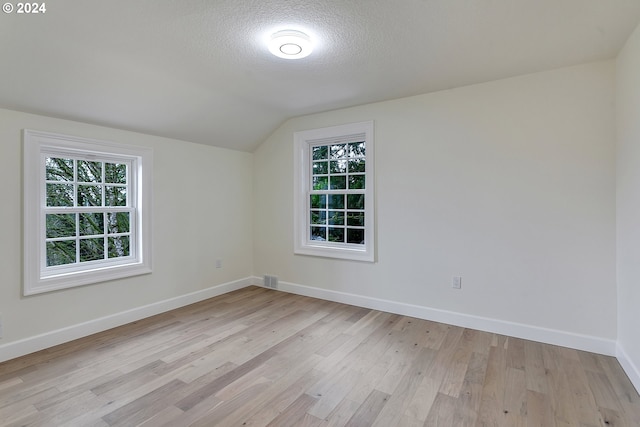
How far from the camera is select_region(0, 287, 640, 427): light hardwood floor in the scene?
73.2 inches

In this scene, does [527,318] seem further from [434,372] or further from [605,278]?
[434,372]

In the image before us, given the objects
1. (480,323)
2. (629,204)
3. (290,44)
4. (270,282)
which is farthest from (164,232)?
(629,204)

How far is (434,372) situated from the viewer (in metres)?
2.34

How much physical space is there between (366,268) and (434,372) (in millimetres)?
1564

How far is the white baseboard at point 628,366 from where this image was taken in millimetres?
2113

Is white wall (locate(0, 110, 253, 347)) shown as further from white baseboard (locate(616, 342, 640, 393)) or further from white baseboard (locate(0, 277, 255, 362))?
white baseboard (locate(616, 342, 640, 393))

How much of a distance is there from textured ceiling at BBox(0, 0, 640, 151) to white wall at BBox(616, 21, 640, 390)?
245mm

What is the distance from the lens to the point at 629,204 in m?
2.28

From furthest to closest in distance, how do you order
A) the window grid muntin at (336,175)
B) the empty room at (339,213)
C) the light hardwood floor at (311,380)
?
the window grid muntin at (336,175)
the empty room at (339,213)
the light hardwood floor at (311,380)

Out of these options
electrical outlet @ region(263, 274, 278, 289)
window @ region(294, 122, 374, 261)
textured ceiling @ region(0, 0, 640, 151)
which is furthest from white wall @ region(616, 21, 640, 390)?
electrical outlet @ region(263, 274, 278, 289)

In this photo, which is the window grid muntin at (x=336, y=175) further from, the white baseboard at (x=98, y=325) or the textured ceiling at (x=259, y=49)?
the white baseboard at (x=98, y=325)

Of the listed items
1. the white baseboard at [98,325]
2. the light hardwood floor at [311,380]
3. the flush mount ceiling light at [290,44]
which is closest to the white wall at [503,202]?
the light hardwood floor at [311,380]

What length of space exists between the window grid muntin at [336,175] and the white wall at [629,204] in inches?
89.2

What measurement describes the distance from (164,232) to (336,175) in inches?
87.0
